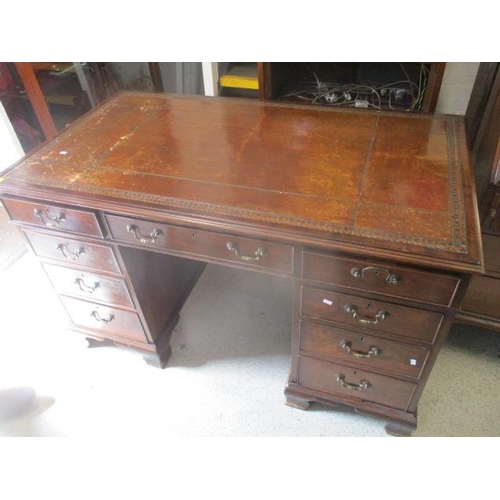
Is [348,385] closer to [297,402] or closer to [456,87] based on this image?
[297,402]

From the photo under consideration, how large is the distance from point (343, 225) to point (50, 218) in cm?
85

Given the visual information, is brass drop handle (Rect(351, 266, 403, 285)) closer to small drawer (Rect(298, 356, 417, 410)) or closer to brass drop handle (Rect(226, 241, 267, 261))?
brass drop handle (Rect(226, 241, 267, 261))

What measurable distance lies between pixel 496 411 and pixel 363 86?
126cm

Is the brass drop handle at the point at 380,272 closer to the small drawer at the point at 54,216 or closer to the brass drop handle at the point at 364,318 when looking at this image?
the brass drop handle at the point at 364,318

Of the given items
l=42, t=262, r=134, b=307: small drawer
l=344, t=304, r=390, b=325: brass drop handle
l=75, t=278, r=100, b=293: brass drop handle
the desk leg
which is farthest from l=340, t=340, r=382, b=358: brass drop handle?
l=75, t=278, r=100, b=293: brass drop handle

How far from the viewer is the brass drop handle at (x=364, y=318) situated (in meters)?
1.00

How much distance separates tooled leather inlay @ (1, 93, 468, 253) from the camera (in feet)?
2.84

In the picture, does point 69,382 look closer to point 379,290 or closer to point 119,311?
point 119,311

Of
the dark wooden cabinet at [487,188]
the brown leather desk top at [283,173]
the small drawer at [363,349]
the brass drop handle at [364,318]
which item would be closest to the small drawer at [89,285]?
the brown leather desk top at [283,173]

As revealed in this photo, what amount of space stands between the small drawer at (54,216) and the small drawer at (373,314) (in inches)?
24.8

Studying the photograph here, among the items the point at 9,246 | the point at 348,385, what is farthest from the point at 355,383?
the point at 9,246

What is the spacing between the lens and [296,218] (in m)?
0.94

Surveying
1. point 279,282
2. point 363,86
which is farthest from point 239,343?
point 363,86

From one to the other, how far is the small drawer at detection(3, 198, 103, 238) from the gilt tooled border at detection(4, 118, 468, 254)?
7 centimetres
